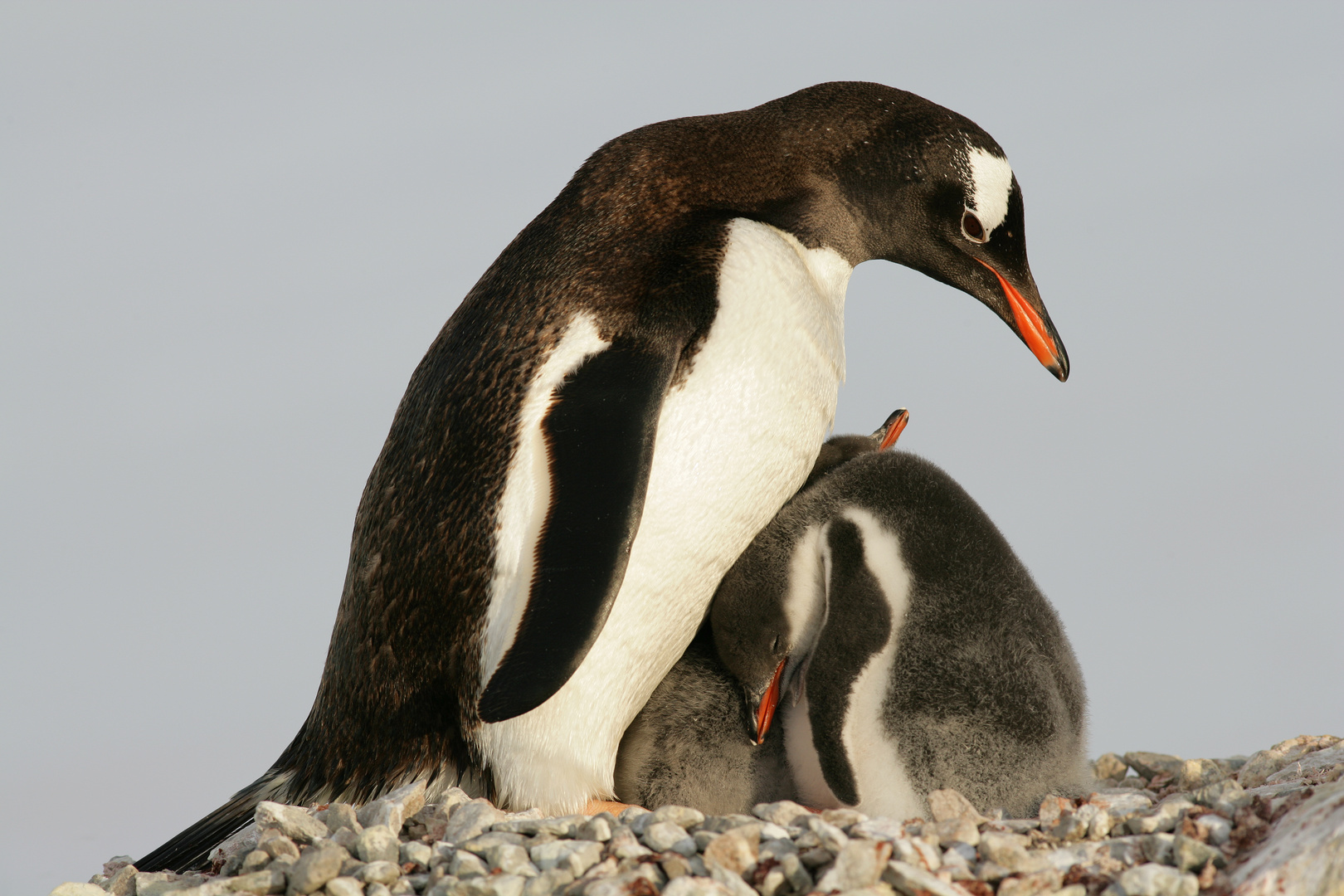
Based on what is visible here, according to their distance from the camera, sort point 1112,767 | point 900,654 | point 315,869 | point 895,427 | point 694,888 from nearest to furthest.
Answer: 1. point 694,888
2. point 315,869
3. point 900,654
4. point 895,427
5. point 1112,767

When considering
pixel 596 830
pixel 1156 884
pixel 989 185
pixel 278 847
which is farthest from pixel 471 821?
pixel 989 185

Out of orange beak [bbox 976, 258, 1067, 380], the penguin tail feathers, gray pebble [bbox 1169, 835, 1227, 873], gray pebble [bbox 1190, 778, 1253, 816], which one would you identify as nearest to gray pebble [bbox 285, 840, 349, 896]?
the penguin tail feathers

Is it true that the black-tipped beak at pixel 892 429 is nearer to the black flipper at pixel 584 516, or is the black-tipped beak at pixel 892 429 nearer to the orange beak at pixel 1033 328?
the orange beak at pixel 1033 328

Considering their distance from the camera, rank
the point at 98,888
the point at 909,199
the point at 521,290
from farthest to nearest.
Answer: the point at 909,199 → the point at 521,290 → the point at 98,888

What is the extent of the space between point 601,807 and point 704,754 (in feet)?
0.87

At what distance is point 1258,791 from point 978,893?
920 millimetres

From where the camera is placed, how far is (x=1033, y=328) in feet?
9.79

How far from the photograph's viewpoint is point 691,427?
2564mm

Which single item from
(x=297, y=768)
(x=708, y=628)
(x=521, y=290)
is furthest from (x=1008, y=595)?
(x=297, y=768)

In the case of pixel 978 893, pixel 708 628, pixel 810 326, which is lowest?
pixel 978 893

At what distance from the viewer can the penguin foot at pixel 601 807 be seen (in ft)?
8.28

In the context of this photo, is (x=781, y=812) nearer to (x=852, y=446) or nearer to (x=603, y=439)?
(x=603, y=439)

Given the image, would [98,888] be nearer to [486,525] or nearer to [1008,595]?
[486,525]

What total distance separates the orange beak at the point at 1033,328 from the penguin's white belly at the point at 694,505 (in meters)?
0.58
